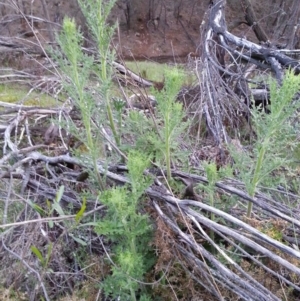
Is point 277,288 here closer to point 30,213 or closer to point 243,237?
point 243,237

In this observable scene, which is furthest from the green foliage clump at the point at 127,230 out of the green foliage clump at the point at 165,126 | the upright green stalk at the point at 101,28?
the upright green stalk at the point at 101,28

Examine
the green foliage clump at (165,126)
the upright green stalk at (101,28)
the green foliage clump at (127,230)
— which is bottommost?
the green foliage clump at (127,230)

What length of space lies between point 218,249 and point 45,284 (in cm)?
69

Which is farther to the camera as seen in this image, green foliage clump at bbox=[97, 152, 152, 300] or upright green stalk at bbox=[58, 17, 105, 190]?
upright green stalk at bbox=[58, 17, 105, 190]

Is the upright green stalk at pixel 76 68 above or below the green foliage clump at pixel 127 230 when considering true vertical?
above

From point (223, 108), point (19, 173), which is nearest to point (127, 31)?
point (223, 108)

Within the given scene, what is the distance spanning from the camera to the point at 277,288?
151 centimetres

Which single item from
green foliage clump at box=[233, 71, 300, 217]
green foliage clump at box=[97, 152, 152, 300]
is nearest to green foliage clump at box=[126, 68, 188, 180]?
green foliage clump at box=[97, 152, 152, 300]

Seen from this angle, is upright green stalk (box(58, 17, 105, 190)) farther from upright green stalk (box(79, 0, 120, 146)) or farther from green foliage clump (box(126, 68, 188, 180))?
green foliage clump (box(126, 68, 188, 180))

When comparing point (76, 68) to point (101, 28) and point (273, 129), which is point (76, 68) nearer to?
point (101, 28)

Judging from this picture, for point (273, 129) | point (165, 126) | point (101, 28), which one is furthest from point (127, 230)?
point (101, 28)

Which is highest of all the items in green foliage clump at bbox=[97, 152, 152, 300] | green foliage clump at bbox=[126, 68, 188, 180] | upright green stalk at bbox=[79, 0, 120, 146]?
upright green stalk at bbox=[79, 0, 120, 146]

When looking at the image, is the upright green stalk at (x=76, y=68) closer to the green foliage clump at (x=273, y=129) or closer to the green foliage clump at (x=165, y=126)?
the green foliage clump at (x=165, y=126)

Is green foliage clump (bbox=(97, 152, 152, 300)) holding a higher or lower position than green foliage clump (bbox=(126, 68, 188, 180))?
lower
